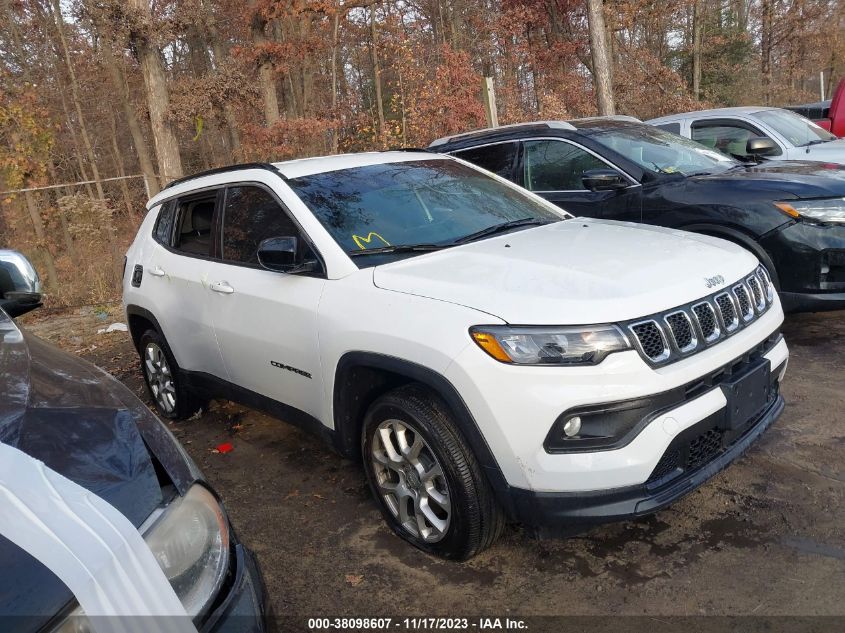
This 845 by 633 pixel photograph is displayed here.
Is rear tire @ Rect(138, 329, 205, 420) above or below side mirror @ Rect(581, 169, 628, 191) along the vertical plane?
below

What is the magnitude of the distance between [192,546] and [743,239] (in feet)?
14.8

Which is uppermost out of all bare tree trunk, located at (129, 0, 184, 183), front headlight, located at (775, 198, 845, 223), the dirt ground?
bare tree trunk, located at (129, 0, 184, 183)

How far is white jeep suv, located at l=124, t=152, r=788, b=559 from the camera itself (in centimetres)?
258

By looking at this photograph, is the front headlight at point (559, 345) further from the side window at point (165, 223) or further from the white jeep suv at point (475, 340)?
the side window at point (165, 223)

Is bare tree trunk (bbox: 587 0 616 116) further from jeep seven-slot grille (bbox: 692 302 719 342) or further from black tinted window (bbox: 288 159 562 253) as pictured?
jeep seven-slot grille (bbox: 692 302 719 342)

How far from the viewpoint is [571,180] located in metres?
6.13

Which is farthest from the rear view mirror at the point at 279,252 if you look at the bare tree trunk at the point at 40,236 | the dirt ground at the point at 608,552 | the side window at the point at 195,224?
the bare tree trunk at the point at 40,236

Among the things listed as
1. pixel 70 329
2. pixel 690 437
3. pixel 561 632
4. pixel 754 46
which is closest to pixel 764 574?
pixel 690 437

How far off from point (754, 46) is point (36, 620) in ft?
106

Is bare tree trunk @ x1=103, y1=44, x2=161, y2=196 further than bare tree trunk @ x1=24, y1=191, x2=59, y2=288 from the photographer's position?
Yes

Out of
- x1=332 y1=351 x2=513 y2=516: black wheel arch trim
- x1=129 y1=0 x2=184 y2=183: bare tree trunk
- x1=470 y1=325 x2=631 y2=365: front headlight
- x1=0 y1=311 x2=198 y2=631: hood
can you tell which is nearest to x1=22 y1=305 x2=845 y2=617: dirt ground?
x1=332 y1=351 x2=513 y2=516: black wheel arch trim

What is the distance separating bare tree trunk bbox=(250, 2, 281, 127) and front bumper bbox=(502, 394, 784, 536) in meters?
13.7

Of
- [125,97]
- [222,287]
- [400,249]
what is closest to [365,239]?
[400,249]

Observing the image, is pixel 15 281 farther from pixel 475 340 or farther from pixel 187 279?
pixel 475 340
